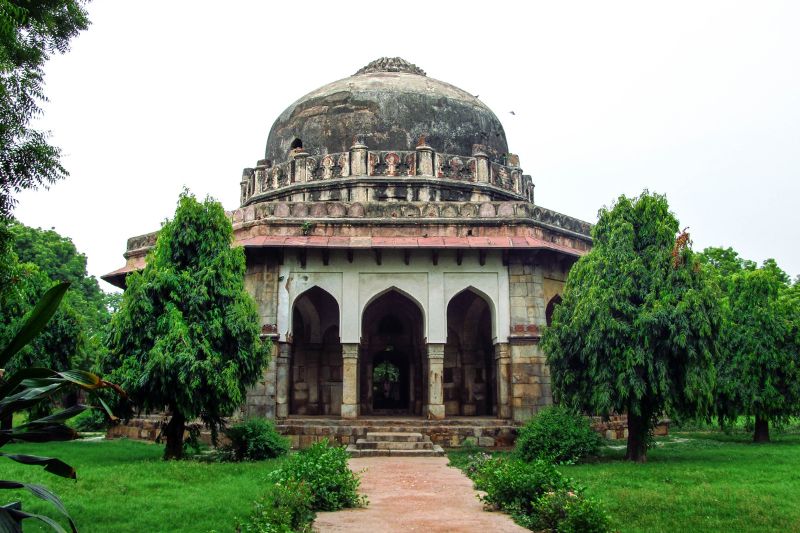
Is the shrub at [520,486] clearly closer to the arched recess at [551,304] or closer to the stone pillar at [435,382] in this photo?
the stone pillar at [435,382]

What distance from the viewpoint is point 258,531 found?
552 centimetres

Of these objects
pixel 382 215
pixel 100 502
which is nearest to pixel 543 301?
pixel 382 215

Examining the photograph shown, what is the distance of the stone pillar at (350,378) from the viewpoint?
47.0 feet

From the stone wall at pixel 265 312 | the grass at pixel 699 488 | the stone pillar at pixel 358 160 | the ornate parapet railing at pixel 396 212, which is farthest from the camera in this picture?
the stone pillar at pixel 358 160

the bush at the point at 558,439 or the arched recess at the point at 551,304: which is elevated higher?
the arched recess at the point at 551,304

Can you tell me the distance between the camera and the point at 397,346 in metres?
17.5

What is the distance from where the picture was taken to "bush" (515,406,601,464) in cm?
1115

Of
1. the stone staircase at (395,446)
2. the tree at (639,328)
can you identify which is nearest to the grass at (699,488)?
the stone staircase at (395,446)

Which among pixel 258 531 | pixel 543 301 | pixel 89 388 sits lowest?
pixel 258 531

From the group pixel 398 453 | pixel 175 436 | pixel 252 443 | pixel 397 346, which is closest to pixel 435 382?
pixel 398 453

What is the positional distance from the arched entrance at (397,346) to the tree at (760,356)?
638cm

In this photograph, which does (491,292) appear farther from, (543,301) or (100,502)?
(100,502)

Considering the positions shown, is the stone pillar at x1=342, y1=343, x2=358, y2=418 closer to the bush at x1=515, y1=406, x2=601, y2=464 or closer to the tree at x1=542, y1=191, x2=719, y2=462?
the bush at x1=515, y1=406, x2=601, y2=464

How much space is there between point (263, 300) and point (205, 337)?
10.5 ft
